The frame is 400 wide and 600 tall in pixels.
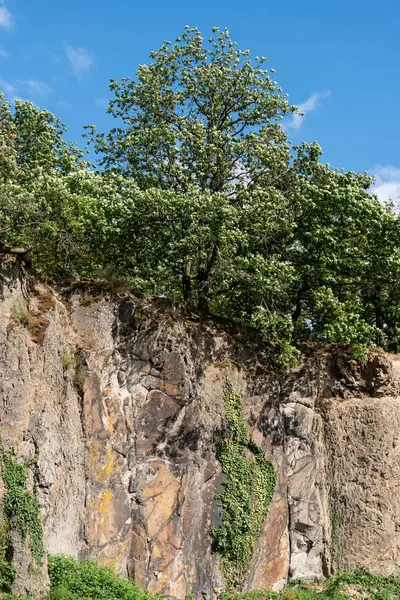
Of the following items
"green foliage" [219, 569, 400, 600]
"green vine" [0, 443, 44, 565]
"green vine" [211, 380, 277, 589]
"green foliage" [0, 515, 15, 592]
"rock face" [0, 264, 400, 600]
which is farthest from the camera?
"green foliage" [219, 569, 400, 600]

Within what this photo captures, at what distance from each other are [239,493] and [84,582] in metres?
5.94

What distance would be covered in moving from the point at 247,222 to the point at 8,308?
8.43 metres

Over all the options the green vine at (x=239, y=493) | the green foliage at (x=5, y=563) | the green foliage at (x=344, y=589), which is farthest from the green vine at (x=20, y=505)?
the green foliage at (x=344, y=589)

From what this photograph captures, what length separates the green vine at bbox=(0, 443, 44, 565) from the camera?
16.1 m

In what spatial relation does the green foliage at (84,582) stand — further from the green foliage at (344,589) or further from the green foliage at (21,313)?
the green foliage at (21,313)

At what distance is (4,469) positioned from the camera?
1630cm

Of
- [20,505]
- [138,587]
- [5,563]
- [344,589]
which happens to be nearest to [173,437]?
[138,587]

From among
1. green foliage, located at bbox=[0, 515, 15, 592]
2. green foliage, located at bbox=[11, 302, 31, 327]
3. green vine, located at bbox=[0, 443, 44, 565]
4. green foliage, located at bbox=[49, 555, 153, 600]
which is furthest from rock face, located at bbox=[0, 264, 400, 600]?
green foliage, located at bbox=[49, 555, 153, 600]

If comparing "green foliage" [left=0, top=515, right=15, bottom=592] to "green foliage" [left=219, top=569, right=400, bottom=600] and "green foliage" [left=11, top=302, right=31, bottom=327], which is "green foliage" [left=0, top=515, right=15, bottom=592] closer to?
"green foliage" [left=11, top=302, right=31, bottom=327]

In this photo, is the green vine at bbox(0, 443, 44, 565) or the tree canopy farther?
the tree canopy

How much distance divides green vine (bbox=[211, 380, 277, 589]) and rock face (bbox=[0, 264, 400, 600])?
30 centimetres

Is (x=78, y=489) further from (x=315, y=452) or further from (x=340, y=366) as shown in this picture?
(x=340, y=366)

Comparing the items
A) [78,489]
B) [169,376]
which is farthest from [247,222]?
[78,489]

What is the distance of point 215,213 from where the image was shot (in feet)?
72.2
